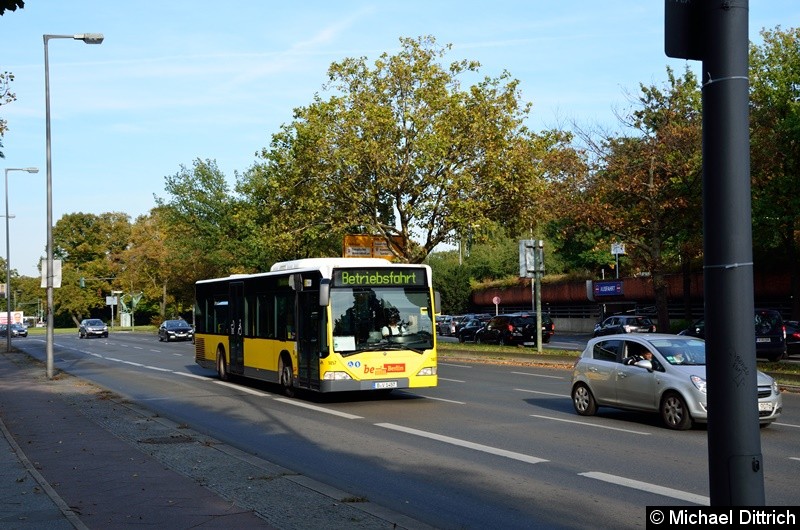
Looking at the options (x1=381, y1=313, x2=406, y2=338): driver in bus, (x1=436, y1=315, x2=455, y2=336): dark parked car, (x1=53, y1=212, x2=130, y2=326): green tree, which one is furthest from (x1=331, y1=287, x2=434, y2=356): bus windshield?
(x1=53, y1=212, x2=130, y2=326): green tree

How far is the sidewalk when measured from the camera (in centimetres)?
788

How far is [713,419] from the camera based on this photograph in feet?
13.2

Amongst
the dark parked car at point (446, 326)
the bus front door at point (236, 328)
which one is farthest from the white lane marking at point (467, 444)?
the dark parked car at point (446, 326)

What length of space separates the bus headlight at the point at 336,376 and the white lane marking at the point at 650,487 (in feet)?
28.7

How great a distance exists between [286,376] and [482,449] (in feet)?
30.4

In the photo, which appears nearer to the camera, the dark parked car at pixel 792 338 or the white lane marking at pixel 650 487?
the white lane marking at pixel 650 487

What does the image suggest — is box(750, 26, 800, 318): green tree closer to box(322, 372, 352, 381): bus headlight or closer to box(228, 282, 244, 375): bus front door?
box(228, 282, 244, 375): bus front door

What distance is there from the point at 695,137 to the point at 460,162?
30.4 ft

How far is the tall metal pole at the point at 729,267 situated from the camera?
3.93 meters

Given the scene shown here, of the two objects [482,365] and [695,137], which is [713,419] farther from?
[695,137]

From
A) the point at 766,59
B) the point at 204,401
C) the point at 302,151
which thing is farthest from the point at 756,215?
the point at 204,401

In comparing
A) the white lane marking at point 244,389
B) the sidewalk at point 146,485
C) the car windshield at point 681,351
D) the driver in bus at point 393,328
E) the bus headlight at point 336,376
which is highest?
the driver in bus at point 393,328

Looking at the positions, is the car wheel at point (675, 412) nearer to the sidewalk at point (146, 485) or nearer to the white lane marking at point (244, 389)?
the sidewalk at point (146, 485)

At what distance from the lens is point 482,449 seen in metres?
12.6
